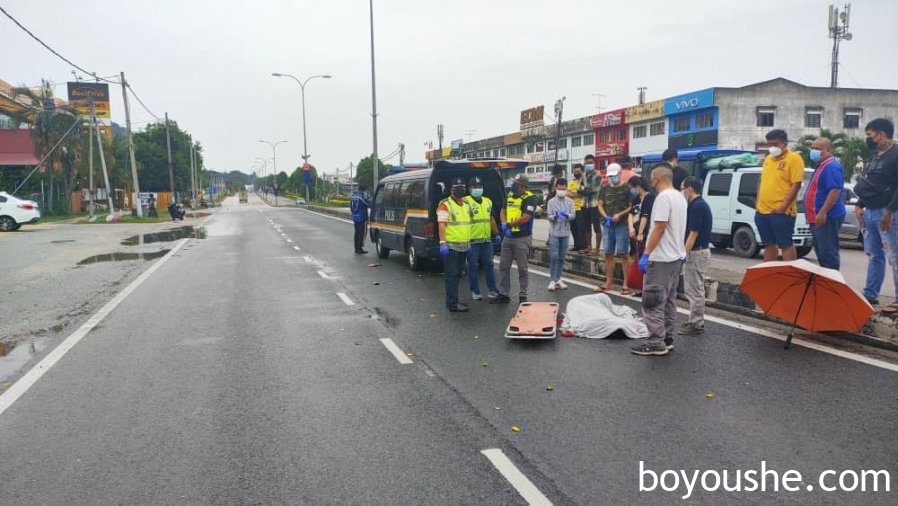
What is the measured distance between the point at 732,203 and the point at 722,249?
1.98m

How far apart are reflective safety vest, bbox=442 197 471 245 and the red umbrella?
Answer: 3652 mm

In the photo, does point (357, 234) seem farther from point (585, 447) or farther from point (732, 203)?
point (585, 447)

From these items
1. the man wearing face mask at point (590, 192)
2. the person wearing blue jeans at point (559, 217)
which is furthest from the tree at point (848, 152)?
the person wearing blue jeans at point (559, 217)

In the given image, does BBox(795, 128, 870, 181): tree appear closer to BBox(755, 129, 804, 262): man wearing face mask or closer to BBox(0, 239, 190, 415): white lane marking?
BBox(755, 129, 804, 262): man wearing face mask

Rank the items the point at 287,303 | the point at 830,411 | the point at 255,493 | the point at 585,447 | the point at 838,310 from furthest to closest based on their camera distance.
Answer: the point at 287,303 < the point at 838,310 < the point at 830,411 < the point at 585,447 < the point at 255,493

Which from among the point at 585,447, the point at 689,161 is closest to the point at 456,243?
the point at 585,447

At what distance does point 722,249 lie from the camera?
53.1ft

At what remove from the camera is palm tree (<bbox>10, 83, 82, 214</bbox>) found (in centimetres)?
4169

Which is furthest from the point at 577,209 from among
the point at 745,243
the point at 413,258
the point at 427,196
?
the point at 745,243

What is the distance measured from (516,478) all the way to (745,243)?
12584 mm

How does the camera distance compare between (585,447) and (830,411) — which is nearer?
(585,447)

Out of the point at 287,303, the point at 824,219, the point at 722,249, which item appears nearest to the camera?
the point at 824,219

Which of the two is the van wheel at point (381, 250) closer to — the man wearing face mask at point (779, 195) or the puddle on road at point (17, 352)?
the puddle on road at point (17, 352)

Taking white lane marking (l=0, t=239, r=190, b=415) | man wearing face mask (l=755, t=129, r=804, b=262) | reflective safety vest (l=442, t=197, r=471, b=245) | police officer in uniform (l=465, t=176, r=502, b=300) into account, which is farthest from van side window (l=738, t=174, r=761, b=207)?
white lane marking (l=0, t=239, r=190, b=415)
